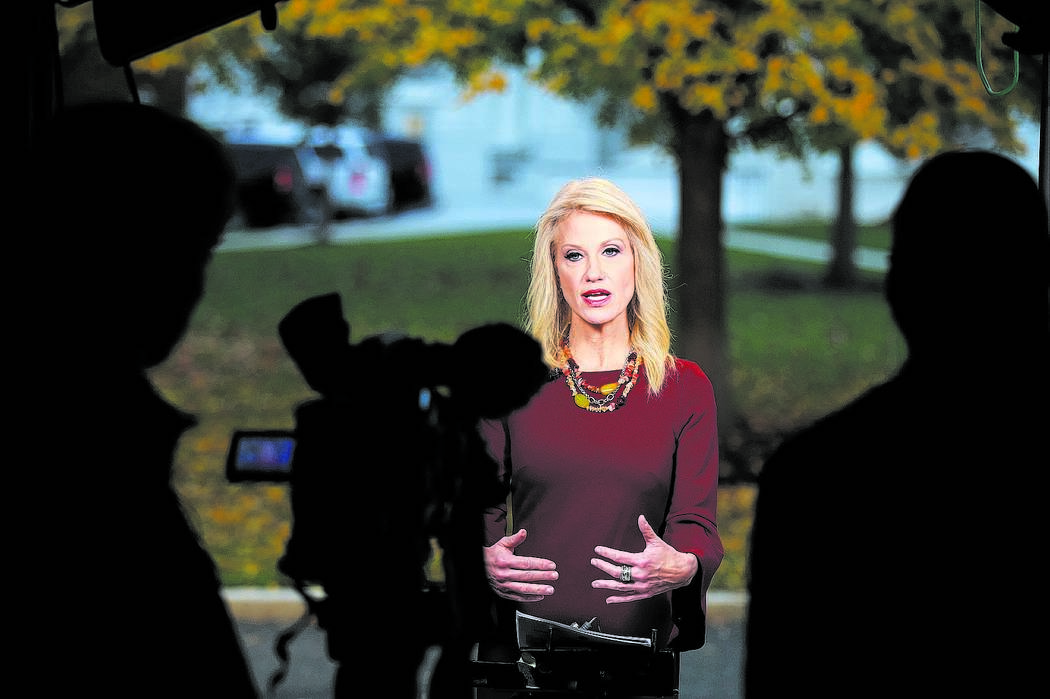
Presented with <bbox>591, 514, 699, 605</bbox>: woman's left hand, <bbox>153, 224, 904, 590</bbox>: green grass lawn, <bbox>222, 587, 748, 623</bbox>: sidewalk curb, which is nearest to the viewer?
<bbox>591, 514, 699, 605</bbox>: woman's left hand

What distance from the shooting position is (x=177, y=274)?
1.64m

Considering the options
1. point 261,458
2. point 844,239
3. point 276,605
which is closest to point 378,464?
point 261,458

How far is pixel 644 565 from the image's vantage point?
8.09 ft

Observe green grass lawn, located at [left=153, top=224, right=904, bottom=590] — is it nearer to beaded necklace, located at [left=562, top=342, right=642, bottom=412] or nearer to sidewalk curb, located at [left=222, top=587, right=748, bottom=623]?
sidewalk curb, located at [left=222, top=587, right=748, bottom=623]

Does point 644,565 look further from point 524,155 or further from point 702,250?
point 524,155

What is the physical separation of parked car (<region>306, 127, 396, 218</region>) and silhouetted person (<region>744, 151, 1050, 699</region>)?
2086 centimetres

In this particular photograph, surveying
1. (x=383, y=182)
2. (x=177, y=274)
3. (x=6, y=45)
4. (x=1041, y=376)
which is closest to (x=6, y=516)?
(x=177, y=274)

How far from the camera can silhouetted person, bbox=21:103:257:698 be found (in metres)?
1.53

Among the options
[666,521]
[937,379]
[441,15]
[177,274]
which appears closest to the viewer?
[177,274]

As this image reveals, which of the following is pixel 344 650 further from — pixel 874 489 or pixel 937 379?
pixel 937 379

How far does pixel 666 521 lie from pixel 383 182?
76.6 feet

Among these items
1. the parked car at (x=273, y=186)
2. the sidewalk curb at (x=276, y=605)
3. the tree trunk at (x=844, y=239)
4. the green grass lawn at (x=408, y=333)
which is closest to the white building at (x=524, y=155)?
the parked car at (x=273, y=186)

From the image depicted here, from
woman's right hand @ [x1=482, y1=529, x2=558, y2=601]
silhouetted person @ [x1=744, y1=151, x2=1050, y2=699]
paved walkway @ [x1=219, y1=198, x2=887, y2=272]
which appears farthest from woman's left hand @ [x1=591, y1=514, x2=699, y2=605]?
paved walkway @ [x1=219, y1=198, x2=887, y2=272]

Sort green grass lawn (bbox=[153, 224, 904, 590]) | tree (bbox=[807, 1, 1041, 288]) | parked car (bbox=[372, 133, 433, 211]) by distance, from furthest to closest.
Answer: parked car (bbox=[372, 133, 433, 211]) → green grass lawn (bbox=[153, 224, 904, 590]) → tree (bbox=[807, 1, 1041, 288])
